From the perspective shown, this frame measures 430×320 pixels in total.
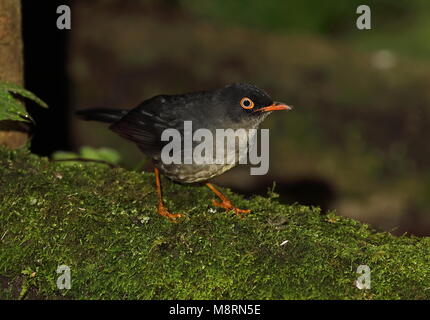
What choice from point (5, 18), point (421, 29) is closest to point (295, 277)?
point (5, 18)

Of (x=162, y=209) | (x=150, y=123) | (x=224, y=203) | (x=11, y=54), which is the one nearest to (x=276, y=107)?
(x=224, y=203)

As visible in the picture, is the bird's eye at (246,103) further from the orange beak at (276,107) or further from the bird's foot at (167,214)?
the bird's foot at (167,214)

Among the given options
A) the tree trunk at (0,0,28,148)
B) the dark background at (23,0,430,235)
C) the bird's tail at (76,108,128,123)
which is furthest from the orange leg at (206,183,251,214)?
the dark background at (23,0,430,235)

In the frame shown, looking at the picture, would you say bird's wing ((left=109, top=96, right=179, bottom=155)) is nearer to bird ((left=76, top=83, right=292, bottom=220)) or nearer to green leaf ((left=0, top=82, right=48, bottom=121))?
bird ((left=76, top=83, right=292, bottom=220))

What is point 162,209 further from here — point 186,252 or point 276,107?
point 276,107

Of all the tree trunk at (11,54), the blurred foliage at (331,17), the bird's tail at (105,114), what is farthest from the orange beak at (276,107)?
the blurred foliage at (331,17)

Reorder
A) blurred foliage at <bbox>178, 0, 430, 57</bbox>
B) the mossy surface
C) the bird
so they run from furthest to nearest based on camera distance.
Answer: blurred foliage at <bbox>178, 0, 430, 57</bbox> < the bird < the mossy surface
